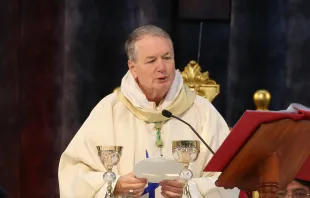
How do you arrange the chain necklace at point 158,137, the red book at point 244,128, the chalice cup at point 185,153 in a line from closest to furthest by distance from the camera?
the red book at point 244,128
the chalice cup at point 185,153
the chain necklace at point 158,137

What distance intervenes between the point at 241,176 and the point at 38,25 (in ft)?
7.66

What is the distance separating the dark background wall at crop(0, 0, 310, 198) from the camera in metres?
4.75

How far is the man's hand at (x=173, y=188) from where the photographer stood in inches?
127

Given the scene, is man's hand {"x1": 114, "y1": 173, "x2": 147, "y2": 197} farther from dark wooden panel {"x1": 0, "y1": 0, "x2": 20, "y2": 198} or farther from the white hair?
dark wooden panel {"x1": 0, "y1": 0, "x2": 20, "y2": 198}

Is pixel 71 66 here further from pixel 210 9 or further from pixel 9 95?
pixel 210 9

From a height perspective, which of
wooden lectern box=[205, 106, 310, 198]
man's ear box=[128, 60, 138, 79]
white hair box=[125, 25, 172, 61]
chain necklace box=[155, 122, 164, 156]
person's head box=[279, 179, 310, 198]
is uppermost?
white hair box=[125, 25, 172, 61]

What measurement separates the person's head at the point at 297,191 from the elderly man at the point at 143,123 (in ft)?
0.99

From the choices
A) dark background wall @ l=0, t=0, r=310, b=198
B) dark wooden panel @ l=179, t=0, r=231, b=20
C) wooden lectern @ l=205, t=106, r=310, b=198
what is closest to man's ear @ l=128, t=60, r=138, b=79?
wooden lectern @ l=205, t=106, r=310, b=198

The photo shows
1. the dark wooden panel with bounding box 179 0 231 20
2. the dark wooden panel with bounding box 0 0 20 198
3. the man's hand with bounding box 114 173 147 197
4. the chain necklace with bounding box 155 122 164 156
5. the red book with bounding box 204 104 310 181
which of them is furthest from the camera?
the dark wooden panel with bounding box 179 0 231 20

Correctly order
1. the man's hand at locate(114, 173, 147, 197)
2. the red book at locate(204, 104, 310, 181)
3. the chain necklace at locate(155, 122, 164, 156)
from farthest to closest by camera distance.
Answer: the chain necklace at locate(155, 122, 164, 156)
the man's hand at locate(114, 173, 147, 197)
the red book at locate(204, 104, 310, 181)

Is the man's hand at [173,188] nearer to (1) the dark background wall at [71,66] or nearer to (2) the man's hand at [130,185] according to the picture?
(2) the man's hand at [130,185]

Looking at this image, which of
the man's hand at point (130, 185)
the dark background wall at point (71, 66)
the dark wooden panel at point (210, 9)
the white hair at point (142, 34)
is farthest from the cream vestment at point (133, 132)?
the dark wooden panel at point (210, 9)

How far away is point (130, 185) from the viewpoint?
3205 mm

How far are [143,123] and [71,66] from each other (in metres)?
1.17
